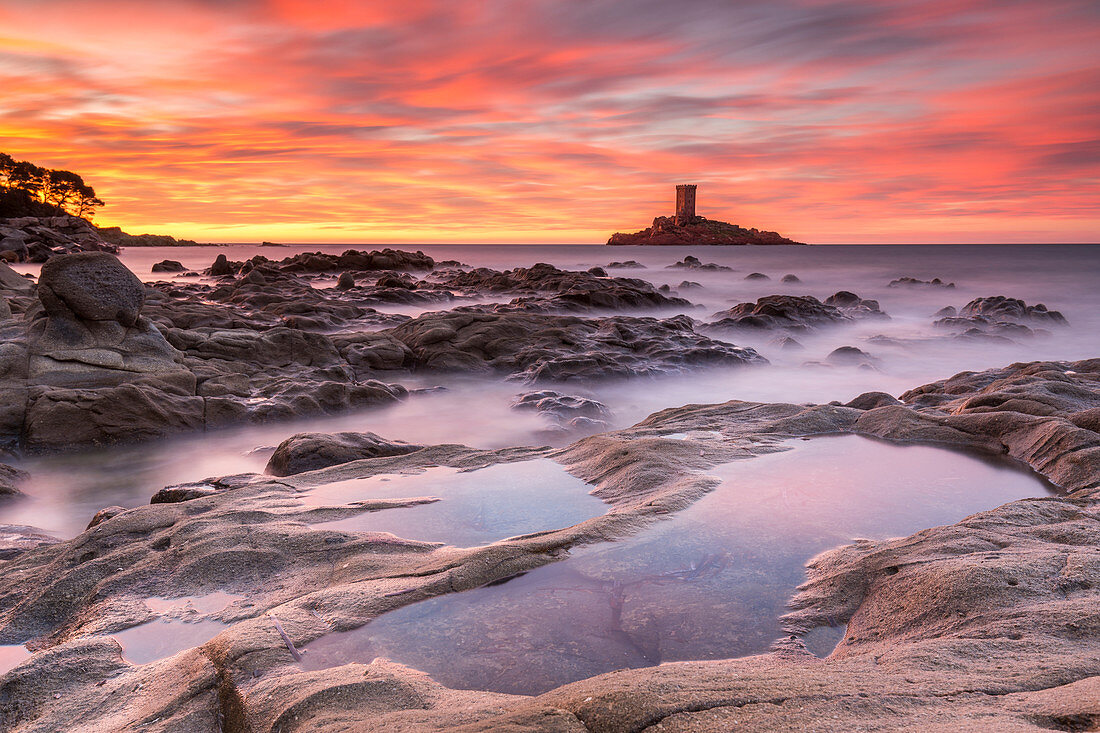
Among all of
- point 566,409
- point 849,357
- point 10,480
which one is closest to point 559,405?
point 566,409

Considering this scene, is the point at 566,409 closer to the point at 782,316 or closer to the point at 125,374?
the point at 125,374

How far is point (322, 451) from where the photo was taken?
623 centimetres

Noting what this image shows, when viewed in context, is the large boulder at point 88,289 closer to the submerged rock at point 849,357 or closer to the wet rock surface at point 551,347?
the wet rock surface at point 551,347

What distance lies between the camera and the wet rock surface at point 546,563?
179 centimetres

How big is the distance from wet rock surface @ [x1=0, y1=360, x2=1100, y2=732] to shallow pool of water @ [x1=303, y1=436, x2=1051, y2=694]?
12cm

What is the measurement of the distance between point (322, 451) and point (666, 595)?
4.34 metres

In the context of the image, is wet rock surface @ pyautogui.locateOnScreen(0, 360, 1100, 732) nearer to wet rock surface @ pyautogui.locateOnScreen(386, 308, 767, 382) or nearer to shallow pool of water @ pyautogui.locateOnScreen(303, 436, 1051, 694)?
shallow pool of water @ pyautogui.locateOnScreen(303, 436, 1051, 694)

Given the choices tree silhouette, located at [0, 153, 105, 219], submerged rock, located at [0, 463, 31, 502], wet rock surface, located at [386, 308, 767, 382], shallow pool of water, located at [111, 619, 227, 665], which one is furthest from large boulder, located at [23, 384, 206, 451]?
tree silhouette, located at [0, 153, 105, 219]

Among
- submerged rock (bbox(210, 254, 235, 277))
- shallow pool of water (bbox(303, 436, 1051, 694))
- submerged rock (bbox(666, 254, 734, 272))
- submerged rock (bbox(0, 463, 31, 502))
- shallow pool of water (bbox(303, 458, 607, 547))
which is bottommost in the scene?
submerged rock (bbox(0, 463, 31, 502))

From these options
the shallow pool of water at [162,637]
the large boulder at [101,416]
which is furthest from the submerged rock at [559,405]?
the shallow pool of water at [162,637]

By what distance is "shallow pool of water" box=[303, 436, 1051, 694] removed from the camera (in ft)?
8.11

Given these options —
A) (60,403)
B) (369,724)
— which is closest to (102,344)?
(60,403)

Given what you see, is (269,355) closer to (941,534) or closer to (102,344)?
(102,344)

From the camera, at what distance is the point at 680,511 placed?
3.90 meters
